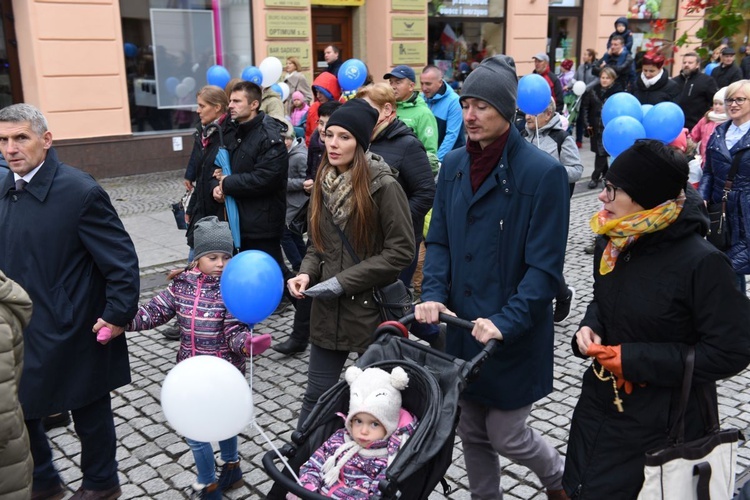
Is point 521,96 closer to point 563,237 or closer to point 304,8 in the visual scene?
point 563,237

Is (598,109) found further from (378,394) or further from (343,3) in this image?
(378,394)

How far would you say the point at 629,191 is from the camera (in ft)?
→ 8.69

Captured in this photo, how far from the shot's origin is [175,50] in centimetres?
1309

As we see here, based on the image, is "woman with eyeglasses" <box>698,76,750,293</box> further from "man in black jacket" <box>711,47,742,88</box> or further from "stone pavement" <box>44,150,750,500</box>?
"man in black jacket" <box>711,47,742,88</box>

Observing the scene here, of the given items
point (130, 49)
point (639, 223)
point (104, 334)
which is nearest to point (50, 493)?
point (104, 334)

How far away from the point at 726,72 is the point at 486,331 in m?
12.1

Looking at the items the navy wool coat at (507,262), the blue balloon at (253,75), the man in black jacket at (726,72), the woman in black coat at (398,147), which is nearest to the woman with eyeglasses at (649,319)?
the navy wool coat at (507,262)

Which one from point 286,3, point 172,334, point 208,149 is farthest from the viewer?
point 286,3

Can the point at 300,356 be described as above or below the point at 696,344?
below

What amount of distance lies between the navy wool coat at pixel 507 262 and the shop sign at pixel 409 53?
12425mm

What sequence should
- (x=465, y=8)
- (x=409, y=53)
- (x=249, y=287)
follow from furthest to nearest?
(x=465, y=8) < (x=409, y=53) < (x=249, y=287)

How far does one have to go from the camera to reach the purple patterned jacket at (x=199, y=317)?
146 inches

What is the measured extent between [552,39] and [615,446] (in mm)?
17418

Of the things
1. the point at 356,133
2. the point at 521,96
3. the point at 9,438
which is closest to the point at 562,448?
the point at 356,133
